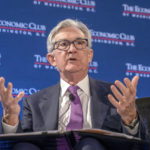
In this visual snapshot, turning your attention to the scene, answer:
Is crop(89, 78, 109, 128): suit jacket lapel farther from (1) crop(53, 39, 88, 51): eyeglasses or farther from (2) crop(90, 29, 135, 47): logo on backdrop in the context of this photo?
(2) crop(90, 29, 135, 47): logo on backdrop

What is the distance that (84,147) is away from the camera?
1579 millimetres

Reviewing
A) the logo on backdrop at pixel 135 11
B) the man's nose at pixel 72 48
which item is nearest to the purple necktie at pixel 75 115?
the man's nose at pixel 72 48

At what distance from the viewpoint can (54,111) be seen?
2119 millimetres

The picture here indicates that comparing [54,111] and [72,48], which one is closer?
[54,111]

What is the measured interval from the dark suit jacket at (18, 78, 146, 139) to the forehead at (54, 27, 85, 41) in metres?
0.31

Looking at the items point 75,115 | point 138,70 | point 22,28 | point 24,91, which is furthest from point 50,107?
point 138,70

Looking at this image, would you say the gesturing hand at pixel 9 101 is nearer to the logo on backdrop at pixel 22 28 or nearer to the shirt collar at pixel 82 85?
the shirt collar at pixel 82 85

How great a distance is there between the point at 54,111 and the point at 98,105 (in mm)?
268

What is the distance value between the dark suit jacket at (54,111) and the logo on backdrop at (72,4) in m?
1.63

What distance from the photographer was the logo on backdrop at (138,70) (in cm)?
379

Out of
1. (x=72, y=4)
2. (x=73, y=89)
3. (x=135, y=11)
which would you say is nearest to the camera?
Answer: (x=73, y=89)

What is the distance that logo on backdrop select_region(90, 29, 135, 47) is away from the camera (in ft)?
12.5

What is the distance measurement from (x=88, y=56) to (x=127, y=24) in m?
1.78

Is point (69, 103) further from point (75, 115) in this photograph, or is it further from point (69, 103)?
point (75, 115)
